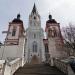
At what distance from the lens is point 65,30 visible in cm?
2498

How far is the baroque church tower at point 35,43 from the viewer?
105 ft

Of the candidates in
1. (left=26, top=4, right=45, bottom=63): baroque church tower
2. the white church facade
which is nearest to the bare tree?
the white church facade

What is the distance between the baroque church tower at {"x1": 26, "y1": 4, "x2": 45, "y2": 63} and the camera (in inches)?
1257

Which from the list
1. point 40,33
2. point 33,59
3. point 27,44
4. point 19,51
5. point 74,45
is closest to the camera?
point 19,51

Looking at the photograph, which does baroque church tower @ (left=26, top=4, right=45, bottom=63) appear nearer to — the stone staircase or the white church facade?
the white church facade

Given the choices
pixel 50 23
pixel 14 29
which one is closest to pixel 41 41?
pixel 50 23

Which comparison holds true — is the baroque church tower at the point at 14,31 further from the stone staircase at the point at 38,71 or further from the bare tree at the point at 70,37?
the stone staircase at the point at 38,71

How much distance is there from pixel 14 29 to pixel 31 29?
20.0ft

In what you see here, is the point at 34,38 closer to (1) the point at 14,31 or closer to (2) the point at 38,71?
(1) the point at 14,31

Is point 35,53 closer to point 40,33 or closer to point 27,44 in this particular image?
point 27,44

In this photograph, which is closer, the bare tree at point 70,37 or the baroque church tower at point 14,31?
the bare tree at point 70,37

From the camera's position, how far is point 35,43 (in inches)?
1382

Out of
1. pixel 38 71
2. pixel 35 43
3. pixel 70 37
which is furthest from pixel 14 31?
pixel 38 71

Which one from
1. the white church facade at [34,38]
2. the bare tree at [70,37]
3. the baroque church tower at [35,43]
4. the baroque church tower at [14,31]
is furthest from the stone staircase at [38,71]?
the baroque church tower at [14,31]
